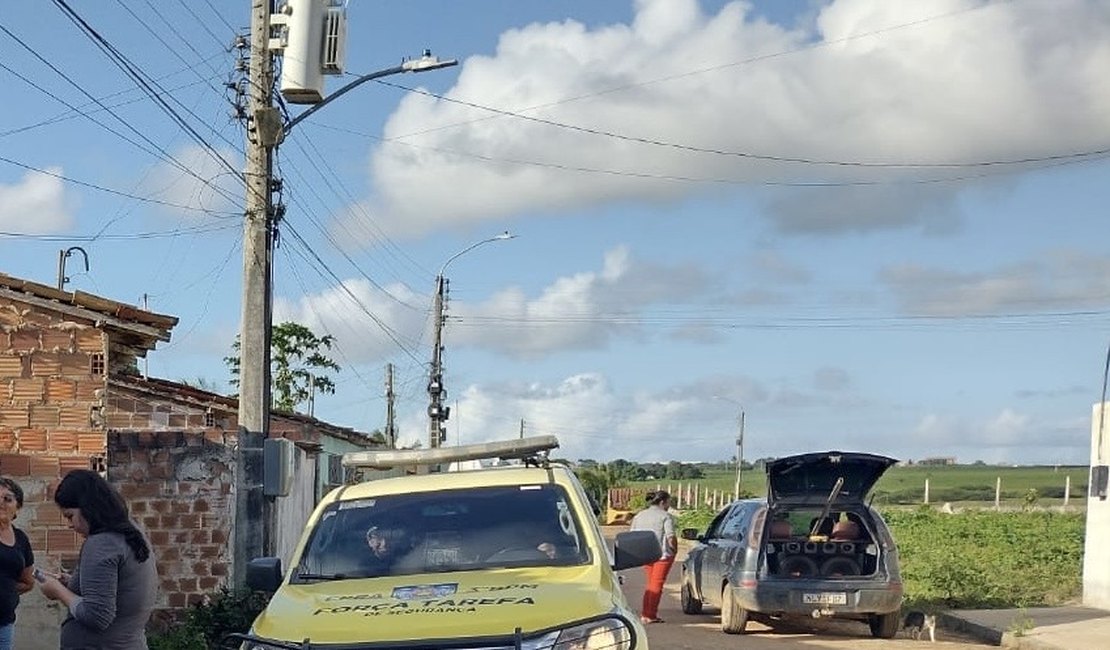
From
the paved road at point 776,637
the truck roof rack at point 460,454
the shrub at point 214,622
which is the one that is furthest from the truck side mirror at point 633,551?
the paved road at point 776,637

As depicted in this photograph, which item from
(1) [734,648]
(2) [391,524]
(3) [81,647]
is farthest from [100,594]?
(1) [734,648]

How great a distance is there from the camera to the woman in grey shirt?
648cm

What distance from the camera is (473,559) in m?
7.85

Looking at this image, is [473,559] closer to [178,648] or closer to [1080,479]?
[178,648]

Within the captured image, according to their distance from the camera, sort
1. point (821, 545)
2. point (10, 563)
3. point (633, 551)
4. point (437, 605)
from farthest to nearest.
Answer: point (821, 545) < point (633, 551) < point (10, 563) < point (437, 605)

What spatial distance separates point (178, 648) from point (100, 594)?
22.4ft

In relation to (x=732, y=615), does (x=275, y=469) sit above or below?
above

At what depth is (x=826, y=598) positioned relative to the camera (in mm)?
16000

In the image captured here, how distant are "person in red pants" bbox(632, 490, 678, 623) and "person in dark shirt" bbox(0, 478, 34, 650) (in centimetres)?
1019

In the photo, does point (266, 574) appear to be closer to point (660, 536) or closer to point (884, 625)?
point (884, 625)

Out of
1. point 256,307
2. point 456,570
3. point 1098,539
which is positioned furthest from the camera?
point 1098,539

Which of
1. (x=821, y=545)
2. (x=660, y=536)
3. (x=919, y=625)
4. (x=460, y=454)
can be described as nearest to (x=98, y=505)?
(x=460, y=454)

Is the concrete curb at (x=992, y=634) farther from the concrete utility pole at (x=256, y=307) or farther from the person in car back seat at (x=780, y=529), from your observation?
the concrete utility pole at (x=256, y=307)

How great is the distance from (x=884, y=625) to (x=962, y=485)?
83.0 metres
